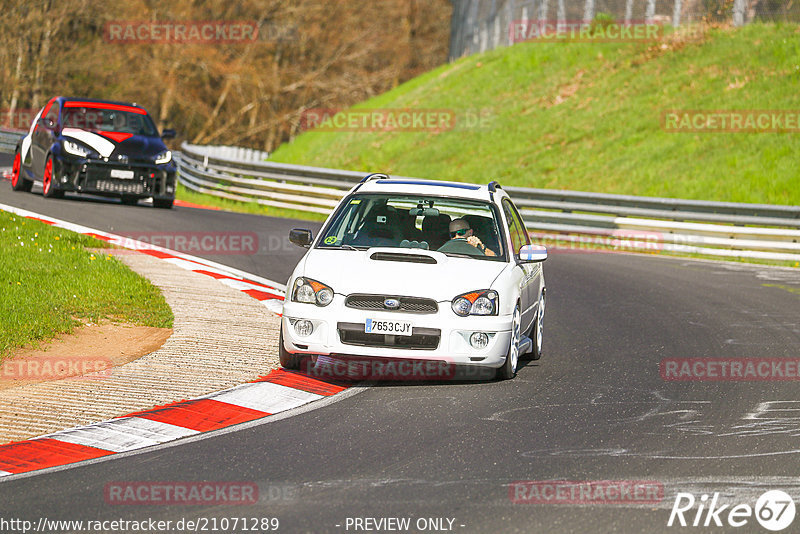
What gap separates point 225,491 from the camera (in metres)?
5.69

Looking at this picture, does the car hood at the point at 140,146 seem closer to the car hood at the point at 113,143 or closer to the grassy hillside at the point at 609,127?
the car hood at the point at 113,143

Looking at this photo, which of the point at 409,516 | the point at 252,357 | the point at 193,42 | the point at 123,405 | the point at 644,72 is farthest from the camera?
the point at 193,42

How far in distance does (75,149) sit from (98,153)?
40cm

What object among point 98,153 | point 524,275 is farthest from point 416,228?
point 98,153

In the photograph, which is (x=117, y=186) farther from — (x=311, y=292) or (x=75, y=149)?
(x=311, y=292)

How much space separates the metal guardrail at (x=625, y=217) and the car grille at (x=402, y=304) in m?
13.6

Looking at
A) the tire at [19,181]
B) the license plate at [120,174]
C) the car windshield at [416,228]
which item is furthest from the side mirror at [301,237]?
the tire at [19,181]

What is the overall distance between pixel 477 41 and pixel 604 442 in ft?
134

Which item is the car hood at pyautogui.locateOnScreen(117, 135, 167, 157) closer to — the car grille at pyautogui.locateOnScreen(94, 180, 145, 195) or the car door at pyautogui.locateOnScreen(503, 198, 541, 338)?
the car grille at pyautogui.locateOnScreen(94, 180, 145, 195)

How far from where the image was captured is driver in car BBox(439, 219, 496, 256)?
9.43 m

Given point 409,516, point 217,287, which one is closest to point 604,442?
point 409,516

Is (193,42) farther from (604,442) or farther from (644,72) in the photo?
(604,442)

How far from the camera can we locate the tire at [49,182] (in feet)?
67.3

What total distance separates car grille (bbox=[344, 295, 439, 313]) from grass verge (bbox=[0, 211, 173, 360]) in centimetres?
279
